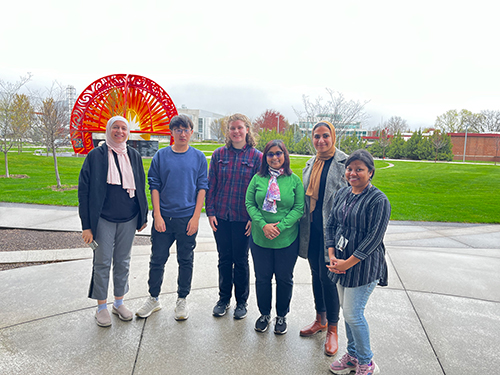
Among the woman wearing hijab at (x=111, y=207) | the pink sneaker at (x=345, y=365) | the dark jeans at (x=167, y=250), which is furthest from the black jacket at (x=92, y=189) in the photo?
the pink sneaker at (x=345, y=365)

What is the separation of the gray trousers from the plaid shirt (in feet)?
2.61

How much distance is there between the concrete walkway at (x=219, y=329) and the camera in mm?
2506

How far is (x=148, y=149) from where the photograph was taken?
22.9 m

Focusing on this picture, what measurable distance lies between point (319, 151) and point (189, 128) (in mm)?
1247

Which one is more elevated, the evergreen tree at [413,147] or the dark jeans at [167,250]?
the evergreen tree at [413,147]

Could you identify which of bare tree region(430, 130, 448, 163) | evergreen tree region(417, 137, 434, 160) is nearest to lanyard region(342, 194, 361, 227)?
bare tree region(430, 130, 448, 163)

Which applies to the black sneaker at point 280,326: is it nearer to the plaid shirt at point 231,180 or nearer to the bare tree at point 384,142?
the plaid shirt at point 231,180

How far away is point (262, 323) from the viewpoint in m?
2.97

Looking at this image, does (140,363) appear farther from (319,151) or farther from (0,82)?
(0,82)

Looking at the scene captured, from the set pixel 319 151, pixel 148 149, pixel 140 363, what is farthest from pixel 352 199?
pixel 148 149

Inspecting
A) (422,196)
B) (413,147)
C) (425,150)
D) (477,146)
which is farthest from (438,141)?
(422,196)

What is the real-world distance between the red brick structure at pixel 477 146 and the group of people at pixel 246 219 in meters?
45.9

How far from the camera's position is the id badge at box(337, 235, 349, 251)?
2341 mm

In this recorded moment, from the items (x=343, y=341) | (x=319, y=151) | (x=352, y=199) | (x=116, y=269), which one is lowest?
(x=343, y=341)
